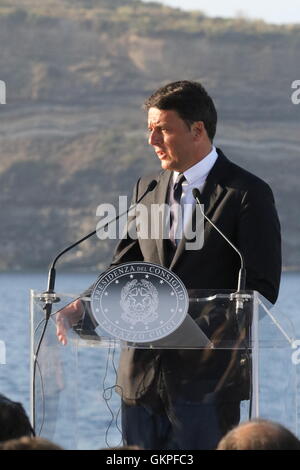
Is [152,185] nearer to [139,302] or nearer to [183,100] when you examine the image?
[183,100]

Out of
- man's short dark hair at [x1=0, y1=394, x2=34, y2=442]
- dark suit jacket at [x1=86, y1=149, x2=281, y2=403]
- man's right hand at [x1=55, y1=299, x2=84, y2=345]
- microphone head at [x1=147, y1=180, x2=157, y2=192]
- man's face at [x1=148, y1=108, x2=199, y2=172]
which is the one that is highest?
man's face at [x1=148, y1=108, x2=199, y2=172]

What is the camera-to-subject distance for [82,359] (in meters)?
3.48

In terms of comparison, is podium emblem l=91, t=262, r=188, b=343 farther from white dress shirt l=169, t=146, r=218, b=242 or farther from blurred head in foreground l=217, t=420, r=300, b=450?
blurred head in foreground l=217, t=420, r=300, b=450

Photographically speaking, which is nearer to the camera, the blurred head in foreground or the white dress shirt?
the blurred head in foreground

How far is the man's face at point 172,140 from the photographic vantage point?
3.78m

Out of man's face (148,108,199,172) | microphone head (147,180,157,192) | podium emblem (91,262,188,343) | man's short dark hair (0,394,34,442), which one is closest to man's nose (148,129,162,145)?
man's face (148,108,199,172)

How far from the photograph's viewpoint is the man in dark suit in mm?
3395

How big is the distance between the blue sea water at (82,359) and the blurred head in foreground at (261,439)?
2.77 ft

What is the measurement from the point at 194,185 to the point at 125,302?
50cm

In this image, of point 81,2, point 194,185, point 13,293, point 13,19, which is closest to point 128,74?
point 13,19

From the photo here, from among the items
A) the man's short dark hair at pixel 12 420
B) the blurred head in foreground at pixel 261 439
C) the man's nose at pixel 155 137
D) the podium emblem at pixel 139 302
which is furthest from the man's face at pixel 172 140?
the blurred head in foreground at pixel 261 439

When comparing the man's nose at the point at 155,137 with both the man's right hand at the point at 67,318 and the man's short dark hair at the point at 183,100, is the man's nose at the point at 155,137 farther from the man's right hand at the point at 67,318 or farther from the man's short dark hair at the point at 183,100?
the man's right hand at the point at 67,318

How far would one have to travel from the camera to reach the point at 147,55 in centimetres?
6656

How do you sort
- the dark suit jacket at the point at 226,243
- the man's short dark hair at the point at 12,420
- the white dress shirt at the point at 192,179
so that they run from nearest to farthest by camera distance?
the man's short dark hair at the point at 12,420
the dark suit jacket at the point at 226,243
the white dress shirt at the point at 192,179
